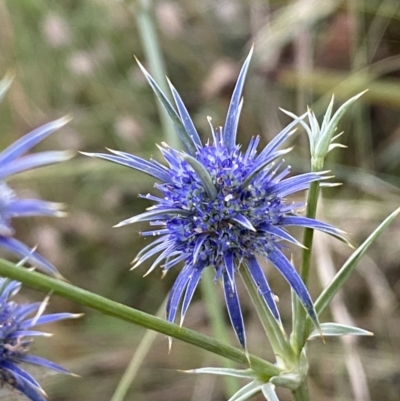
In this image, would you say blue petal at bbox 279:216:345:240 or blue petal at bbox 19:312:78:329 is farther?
blue petal at bbox 19:312:78:329

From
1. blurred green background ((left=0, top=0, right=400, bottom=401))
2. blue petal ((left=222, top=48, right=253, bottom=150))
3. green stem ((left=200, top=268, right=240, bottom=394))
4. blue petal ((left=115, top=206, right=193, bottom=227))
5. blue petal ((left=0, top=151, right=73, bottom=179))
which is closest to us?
blue petal ((left=0, top=151, right=73, bottom=179))

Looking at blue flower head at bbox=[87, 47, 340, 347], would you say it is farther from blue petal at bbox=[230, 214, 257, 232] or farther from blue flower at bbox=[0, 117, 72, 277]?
blue flower at bbox=[0, 117, 72, 277]

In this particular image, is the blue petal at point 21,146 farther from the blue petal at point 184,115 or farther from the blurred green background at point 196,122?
the blurred green background at point 196,122

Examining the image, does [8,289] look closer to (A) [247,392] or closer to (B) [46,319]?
(B) [46,319]

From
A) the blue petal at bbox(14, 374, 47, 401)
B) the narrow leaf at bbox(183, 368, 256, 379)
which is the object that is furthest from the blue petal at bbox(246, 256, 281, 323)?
the blue petal at bbox(14, 374, 47, 401)

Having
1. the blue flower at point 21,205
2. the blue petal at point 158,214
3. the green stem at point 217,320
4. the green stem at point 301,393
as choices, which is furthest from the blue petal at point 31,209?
the green stem at point 217,320
